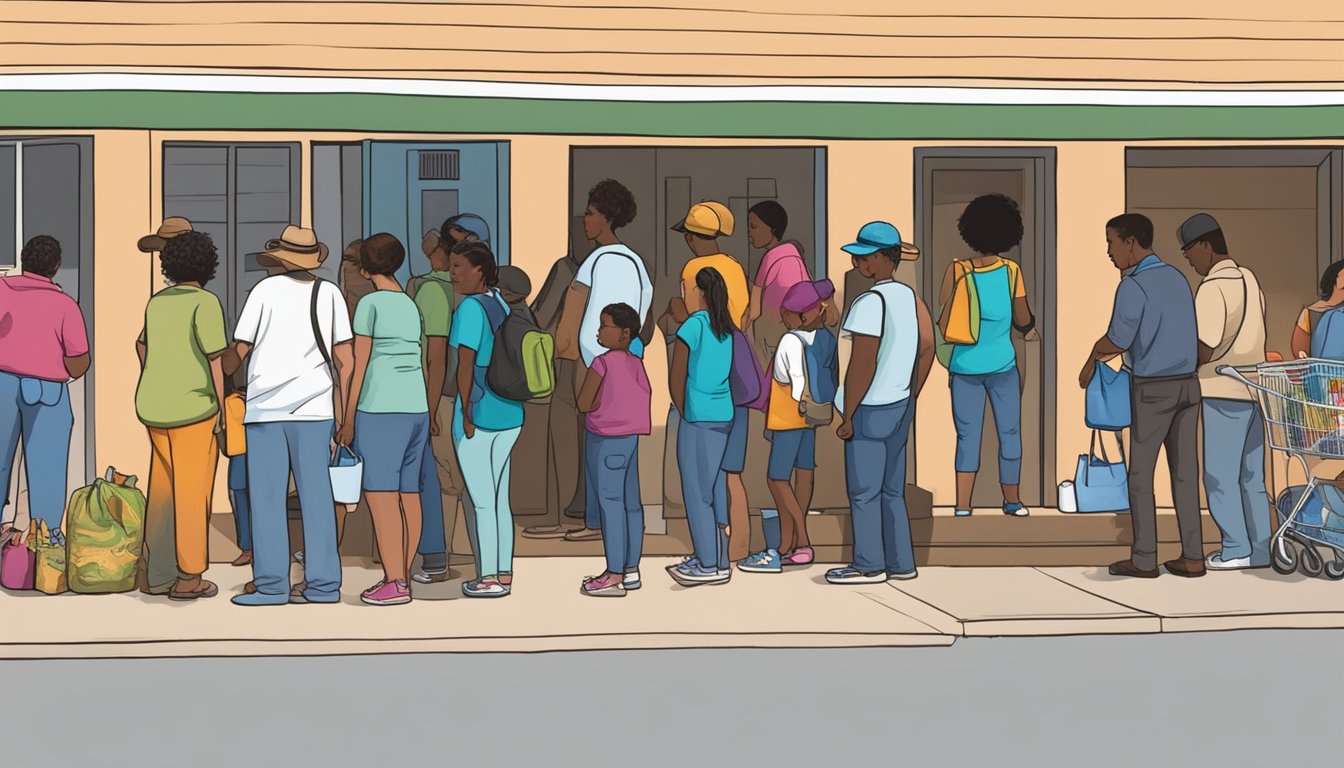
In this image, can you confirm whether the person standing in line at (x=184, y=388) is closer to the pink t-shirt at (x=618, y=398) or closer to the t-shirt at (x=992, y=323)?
the pink t-shirt at (x=618, y=398)

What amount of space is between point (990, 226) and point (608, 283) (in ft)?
8.91

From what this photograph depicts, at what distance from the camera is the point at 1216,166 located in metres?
12.7

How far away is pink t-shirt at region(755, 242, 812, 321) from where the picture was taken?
36.1ft

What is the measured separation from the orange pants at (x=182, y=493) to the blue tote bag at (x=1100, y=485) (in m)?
5.36

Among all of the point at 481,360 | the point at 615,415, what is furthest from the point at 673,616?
the point at 481,360

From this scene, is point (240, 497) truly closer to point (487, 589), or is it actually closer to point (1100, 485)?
point (487, 589)

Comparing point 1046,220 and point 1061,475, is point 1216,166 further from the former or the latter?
point 1061,475

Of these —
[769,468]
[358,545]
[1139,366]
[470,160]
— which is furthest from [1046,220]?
[358,545]

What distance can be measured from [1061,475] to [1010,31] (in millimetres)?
3211

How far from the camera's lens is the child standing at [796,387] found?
Answer: 10.3 meters

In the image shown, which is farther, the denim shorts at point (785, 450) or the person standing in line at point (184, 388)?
the denim shorts at point (785, 450)

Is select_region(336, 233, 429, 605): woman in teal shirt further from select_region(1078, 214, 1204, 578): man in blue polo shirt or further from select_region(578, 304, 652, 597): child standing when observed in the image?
select_region(1078, 214, 1204, 578): man in blue polo shirt

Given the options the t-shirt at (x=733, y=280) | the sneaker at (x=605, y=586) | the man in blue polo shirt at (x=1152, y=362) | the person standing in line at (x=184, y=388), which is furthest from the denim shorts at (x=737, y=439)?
the person standing in line at (x=184, y=388)

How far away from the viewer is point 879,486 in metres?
10.2
